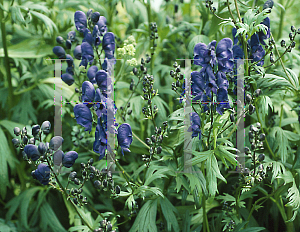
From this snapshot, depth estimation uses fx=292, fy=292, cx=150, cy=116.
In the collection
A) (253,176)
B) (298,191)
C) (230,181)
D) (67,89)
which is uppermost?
(67,89)

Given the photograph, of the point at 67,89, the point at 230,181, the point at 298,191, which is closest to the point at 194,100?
the point at 298,191

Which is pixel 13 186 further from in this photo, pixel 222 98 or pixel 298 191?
pixel 298 191

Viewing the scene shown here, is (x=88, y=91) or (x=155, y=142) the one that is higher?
(x=88, y=91)

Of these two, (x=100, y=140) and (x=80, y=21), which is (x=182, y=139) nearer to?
(x=100, y=140)

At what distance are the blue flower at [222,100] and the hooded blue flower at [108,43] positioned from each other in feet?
1.93

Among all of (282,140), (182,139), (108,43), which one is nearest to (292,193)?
(282,140)

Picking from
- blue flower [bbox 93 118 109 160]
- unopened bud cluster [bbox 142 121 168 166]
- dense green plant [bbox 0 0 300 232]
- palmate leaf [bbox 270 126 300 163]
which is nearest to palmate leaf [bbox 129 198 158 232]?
dense green plant [bbox 0 0 300 232]

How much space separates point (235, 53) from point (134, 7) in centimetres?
141

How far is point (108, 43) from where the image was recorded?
55.7 inches

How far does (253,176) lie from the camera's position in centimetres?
121

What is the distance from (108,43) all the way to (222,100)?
2.04ft

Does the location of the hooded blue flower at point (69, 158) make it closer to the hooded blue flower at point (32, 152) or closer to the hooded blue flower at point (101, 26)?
the hooded blue flower at point (32, 152)

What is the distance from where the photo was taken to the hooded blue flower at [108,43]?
1404 millimetres

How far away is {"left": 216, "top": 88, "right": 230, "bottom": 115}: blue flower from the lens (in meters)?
1.16
